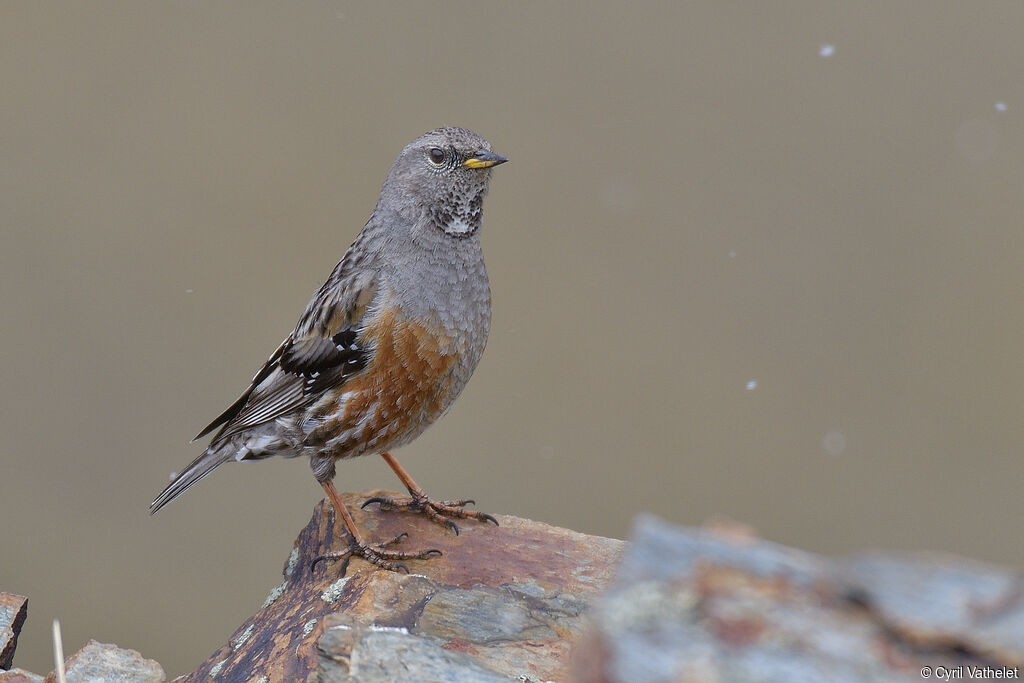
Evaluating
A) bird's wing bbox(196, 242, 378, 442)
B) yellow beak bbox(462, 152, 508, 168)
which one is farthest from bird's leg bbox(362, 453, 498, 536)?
yellow beak bbox(462, 152, 508, 168)

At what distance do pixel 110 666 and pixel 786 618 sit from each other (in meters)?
3.31

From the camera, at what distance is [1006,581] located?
2053mm

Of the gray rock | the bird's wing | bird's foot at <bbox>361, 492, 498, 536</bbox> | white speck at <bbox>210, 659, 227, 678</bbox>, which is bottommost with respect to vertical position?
the gray rock

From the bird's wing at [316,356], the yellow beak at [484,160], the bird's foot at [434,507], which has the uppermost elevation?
the yellow beak at [484,160]

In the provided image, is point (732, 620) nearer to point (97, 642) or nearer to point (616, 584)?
point (616, 584)

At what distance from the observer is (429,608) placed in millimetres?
4223

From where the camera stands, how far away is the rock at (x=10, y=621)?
14.6 feet

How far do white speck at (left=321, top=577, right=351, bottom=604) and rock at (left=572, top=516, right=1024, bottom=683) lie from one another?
2.57 metres

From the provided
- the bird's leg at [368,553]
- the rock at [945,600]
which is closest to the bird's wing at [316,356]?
the bird's leg at [368,553]

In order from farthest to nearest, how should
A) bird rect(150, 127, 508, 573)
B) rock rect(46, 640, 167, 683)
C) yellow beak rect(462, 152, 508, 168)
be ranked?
yellow beak rect(462, 152, 508, 168), bird rect(150, 127, 508, 573), rock rect(46, 640, 167, 683)

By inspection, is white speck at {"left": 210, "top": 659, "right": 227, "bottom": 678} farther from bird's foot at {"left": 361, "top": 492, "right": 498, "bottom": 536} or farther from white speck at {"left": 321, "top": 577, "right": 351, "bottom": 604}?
bird's foot at {"left": 361, "top": 492, "right": 498, "bottom": 536}

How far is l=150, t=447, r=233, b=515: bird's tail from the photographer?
5.29 meters

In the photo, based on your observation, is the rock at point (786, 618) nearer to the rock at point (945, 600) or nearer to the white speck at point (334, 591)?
the rock at point (945, 600)

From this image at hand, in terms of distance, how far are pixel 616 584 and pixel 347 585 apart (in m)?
Answer: 2.72
